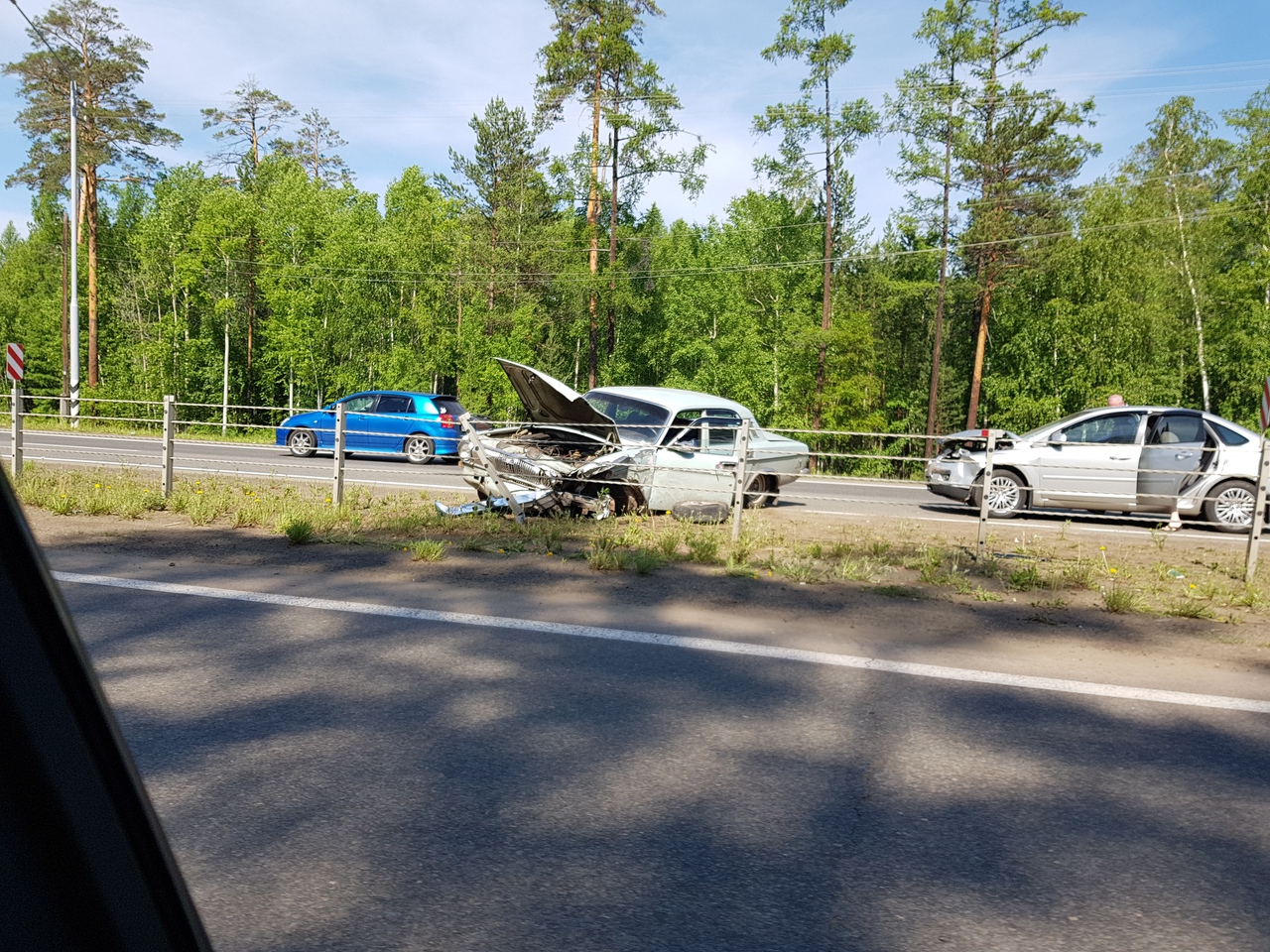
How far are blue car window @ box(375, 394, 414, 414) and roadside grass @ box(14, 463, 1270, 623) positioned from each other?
11717mm

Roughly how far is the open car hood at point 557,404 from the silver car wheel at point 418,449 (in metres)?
12.6

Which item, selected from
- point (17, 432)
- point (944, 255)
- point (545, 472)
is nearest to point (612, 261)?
point (944, 255)

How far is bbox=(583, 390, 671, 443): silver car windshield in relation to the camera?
1253 cm

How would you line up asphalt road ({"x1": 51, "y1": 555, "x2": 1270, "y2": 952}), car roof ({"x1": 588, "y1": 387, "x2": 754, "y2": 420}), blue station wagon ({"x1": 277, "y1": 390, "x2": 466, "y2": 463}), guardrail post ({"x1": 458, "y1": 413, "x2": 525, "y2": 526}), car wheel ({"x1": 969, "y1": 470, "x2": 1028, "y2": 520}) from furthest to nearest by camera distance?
1. blue station wagon ({"x1": 277, "y1": 390, "x2": 466, "y2": 463})
2. car wheel ({"x1": 969, "y1": 470, "x2": 1028, "y2": 520})
3. car roof ({"x1": 588, "y1": 387, "x2": 754, "y2": 420})
4. guardrail post ({"x1": 458, "y1": 413, "x2": 525, "y2": 526})
5. asphalt road ({"x1": 51, "y1": 555, "x2": 1270, "y2": 952})

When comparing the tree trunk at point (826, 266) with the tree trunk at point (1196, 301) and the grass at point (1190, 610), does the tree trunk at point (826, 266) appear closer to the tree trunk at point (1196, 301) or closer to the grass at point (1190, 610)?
the tree trunk at point (1196, 301)

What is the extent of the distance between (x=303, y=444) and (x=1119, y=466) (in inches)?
770

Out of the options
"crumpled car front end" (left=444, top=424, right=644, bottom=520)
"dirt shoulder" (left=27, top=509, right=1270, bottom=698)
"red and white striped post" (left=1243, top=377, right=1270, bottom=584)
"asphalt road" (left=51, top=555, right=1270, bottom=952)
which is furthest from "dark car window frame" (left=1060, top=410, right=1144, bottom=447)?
"asphalt road" (left=51, top=555, right=1270, bottom=952)

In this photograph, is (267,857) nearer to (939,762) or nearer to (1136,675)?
(939,762)

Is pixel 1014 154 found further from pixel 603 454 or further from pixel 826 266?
pixel 603 454

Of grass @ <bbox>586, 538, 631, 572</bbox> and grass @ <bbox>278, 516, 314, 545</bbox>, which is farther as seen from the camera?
grass @ <bbox>278, 516, 314, 545</bbox>

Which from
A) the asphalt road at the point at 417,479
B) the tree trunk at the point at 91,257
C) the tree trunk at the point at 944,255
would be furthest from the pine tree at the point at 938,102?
the tree trunk at the point at 91,257

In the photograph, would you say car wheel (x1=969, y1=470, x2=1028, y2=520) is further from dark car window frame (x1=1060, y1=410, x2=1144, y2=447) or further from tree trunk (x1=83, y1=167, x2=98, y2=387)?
tree trunk (x1=83, y1=167, x2=98, y2=387)

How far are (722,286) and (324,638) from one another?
39.9 metres

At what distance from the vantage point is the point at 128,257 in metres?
48.5
